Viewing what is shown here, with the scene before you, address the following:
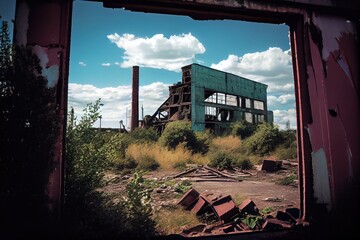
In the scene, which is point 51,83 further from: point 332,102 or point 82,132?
point 332,102

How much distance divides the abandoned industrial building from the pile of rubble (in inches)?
635

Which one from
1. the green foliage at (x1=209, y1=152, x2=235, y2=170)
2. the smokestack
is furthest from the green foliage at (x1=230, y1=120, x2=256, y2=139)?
the green foliage at (x1=209, y1=152, x2=235, y2=170)

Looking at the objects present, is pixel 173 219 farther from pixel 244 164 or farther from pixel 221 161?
pixel 244 164

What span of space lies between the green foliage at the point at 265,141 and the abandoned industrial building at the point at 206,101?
702 cm

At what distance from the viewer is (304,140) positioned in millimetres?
2500

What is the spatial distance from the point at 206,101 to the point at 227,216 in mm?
18760

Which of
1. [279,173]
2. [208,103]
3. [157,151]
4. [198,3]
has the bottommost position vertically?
[279,173]

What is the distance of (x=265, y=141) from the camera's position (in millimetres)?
14273

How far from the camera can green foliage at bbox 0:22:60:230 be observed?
1847mm

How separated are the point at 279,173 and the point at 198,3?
9060 millimetres

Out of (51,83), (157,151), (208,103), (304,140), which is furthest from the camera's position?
(208,103)

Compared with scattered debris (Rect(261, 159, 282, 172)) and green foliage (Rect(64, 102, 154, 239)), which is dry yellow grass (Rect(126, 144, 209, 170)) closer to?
scattered debris (Rect(261, 159, 282, 172))

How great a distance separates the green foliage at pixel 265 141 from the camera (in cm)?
1415

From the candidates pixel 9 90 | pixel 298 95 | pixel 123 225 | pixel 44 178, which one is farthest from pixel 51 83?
pixel 298 95
